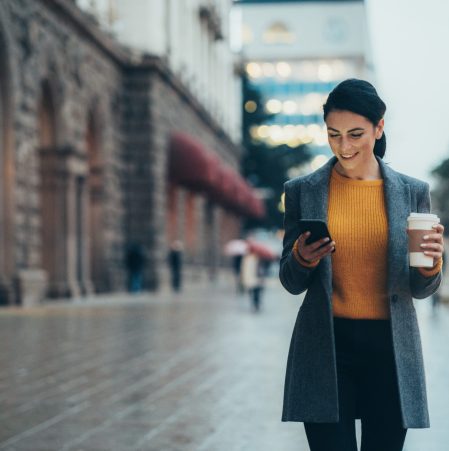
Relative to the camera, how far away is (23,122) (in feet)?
65.6

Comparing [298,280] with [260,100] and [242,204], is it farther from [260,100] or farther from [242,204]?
[260,100]

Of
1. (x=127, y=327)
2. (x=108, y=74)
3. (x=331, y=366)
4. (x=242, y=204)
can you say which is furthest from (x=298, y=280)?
(x=242, y=204)

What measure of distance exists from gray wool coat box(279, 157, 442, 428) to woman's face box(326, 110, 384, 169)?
104 mm

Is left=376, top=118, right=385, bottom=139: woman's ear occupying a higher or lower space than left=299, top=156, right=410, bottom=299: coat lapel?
higher

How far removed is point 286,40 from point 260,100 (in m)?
49.1

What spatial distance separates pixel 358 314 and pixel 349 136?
1.75 ft

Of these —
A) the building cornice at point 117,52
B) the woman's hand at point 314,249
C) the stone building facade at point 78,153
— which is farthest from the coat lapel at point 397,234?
the building cornice at point 117,52

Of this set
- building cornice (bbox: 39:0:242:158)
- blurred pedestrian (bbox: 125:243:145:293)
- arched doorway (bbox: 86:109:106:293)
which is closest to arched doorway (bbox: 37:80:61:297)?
building cornice (bbox: 39:0:242:158)

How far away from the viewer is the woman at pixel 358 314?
313 centimetres

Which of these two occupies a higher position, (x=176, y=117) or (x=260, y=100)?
(x=260, y=100)

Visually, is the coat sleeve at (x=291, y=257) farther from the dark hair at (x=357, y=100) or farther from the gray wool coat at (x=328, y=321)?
the dark hair at (x=357, y=100)

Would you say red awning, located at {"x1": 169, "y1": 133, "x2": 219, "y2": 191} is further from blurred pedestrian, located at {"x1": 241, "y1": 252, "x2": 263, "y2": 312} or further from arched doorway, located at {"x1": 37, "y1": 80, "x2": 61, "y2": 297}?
blurred pedestrian, located at {"x1": 241, "y1": 252, "x2": 263, "y2": 312}

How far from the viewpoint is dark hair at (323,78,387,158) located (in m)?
3.15

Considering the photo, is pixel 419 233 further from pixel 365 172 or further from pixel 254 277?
pixel 254 277
